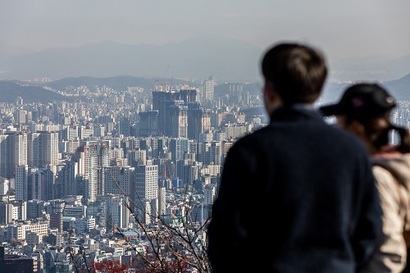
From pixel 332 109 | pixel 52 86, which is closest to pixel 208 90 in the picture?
pixel 52 86

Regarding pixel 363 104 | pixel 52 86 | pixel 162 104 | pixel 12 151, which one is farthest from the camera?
pixel 52 86

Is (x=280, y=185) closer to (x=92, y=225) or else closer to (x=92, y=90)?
(x=92, y=225)

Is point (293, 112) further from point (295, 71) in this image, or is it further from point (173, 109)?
point (173, 109)

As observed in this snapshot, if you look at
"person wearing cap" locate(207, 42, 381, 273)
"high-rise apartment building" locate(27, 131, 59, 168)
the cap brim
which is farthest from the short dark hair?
"high-rise apartment building" locate(27, 131, 59, 168)

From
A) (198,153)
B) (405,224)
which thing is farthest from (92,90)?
(405,224)

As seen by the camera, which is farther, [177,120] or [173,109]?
[173,109]

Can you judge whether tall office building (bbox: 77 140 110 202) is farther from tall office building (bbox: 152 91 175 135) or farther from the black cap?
the black cap
